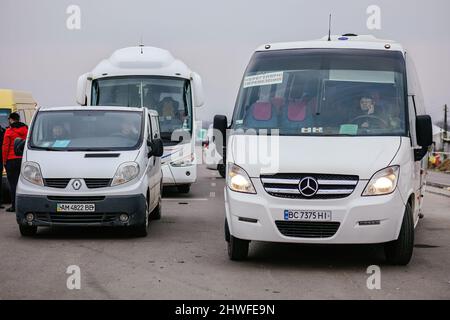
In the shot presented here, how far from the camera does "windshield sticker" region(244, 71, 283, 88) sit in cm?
1127

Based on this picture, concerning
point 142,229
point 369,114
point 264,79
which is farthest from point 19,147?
point 369,114

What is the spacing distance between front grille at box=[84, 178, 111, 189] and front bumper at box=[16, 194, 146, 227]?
17cm

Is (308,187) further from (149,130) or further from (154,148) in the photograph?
(149,130)

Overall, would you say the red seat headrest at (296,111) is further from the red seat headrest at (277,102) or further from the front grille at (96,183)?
the front grille at (96,183)

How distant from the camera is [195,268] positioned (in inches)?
410

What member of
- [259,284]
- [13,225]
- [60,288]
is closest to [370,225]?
[259,284]

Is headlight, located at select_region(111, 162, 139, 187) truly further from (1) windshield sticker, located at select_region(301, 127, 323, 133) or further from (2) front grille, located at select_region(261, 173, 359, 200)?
(2) front grille, located at select_region(261, 173, 359, 200)

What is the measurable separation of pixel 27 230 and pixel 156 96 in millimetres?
9640

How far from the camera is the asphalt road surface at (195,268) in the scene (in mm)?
8812

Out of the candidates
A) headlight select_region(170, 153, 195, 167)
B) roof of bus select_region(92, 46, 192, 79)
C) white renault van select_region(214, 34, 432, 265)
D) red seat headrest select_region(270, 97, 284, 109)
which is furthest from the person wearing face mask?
red seat headrest select_region(270, 97, 284, 109)

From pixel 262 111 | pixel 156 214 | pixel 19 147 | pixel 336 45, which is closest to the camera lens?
pixel 262 111

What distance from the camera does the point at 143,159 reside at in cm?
1366
